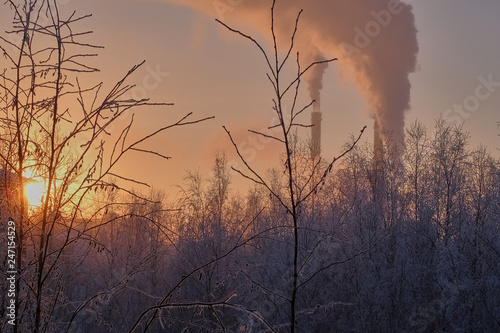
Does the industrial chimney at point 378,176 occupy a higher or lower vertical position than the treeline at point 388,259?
higher

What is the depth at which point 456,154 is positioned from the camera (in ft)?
98.2

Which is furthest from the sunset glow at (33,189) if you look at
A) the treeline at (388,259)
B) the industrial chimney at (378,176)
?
the industrial chimney at (378,176)

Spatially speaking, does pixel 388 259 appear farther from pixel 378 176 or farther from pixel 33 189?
pixel 33 189

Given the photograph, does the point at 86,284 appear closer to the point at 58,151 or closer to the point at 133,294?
the point at 133,294

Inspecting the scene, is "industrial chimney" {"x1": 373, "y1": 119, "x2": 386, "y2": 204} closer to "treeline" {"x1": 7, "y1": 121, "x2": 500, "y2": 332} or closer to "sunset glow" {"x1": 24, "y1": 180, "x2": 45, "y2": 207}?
"treeline" {"x1": 7, "y1": 121, "x2": 500, "y2": 332}

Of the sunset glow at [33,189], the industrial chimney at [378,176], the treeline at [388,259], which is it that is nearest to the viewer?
the sunset glow at [33,189]

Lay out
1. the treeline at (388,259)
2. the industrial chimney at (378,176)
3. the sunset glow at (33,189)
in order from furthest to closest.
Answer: the industrial chimney at (378,176) < the treeline at (388,259) < the sunset glow at (33,189)

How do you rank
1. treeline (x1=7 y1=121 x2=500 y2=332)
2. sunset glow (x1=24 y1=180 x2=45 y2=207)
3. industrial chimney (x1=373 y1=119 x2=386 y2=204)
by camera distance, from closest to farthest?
sunset glow (x1=24 y1=180 x2=45 y2=207), treeline (x1=7 y1=121 x2=500 y2=332), industrial chimney (x1=373 y1=119 x2=386 y2=204)

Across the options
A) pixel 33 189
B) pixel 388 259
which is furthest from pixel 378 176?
pixel 33 189

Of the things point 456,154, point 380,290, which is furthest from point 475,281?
point 456,154

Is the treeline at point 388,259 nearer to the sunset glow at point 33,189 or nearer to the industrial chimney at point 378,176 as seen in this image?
the industrial chimney at point 378,176

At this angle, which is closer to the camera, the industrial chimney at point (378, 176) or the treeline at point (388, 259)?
the treeline at point (388, 259)

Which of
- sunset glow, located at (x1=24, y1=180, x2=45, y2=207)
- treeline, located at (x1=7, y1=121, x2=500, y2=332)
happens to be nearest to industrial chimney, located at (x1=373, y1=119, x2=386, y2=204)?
treeline, located at (x1=7, y1=121, x2=500, y2=332)

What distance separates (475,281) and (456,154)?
10118 mm
